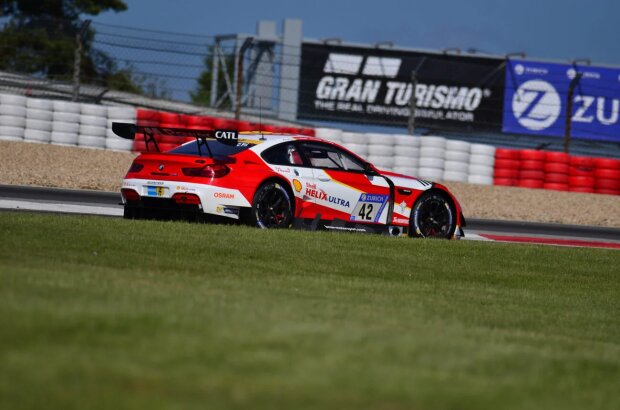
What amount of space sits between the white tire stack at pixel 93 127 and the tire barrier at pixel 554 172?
8163 millimetres

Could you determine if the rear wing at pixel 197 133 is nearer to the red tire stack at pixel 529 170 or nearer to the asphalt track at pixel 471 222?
the asphalt track at pixel 471 222

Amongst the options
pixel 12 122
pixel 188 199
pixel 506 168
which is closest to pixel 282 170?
pixel 188 199

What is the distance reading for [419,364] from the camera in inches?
202

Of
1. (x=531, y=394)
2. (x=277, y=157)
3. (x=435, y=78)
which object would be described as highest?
(x=435, y=78)

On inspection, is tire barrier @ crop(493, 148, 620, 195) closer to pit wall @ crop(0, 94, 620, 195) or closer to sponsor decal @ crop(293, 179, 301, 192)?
pit wall @ crop(0, 94, 620, 195)

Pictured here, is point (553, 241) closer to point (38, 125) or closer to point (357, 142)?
point (357, 142)

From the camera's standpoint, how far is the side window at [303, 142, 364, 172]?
12773 millimetres

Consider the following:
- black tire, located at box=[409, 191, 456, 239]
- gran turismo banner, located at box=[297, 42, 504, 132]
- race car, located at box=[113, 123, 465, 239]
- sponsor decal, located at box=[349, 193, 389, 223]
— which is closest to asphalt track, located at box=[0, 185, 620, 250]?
black tire, located at box=[409, 191, 456, 239]

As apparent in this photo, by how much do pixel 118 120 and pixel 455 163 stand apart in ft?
22.8

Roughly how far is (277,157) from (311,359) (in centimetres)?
745

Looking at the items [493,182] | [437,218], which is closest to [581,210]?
[493,182]

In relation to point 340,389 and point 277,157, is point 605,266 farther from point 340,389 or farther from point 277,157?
point 340,389

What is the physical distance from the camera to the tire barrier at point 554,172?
77.3 feet

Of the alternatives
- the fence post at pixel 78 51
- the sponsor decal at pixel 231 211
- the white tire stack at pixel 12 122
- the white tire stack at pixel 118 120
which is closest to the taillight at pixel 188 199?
the sponsor decal at pixel 231 211
